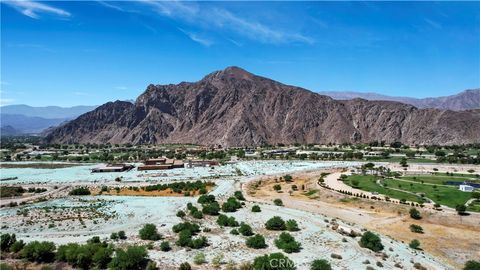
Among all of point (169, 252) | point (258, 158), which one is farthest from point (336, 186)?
point (258, 158)

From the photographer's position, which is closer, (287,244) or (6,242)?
(287,244)

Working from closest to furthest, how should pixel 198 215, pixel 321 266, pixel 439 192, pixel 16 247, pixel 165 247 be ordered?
pixel 321 266
pixel 16 247
pixel 165 247
pixel 198 215
pixel 439 192

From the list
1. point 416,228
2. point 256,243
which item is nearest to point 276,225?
point 256,243

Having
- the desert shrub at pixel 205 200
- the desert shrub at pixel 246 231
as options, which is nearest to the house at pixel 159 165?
the desert shrub at pixel 205 200

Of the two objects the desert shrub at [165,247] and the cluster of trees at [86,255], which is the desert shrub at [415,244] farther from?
the cluster of trees at [86,255]

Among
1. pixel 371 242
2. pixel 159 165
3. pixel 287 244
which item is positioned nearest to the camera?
pixel 287 244

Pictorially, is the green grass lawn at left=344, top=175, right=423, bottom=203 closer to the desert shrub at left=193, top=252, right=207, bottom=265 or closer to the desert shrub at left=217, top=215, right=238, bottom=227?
the desert shrub at left=217, top=215, right=238, bottom=227

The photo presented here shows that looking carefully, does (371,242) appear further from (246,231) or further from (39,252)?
(39,252)

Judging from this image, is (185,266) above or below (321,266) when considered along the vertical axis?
below
